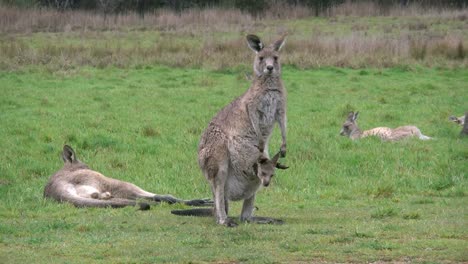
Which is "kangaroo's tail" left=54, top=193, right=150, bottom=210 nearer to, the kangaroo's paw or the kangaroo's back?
the kangaroo's back

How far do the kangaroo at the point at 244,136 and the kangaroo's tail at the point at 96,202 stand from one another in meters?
1.49

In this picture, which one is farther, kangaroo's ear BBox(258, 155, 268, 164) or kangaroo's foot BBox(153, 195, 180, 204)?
kangaroo's foot BBox(153, 195, 180, 204)

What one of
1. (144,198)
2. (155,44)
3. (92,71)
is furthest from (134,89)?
(144,198)

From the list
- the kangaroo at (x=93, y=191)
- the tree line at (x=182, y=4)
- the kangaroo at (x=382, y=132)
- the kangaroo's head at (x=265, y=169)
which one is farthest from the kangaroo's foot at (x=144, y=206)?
the tree line at (x=182, y=4)

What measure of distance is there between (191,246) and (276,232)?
3.46 feet

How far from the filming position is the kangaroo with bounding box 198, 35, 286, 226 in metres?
8.98

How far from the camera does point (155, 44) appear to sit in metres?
29.2

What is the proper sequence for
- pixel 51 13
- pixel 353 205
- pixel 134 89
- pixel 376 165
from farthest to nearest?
pixel 51 13
pixel 134 89
pixel 376 165
pixel 353 205

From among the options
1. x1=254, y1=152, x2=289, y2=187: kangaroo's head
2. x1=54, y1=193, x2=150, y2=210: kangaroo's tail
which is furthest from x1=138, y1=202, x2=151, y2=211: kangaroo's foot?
x1=254, y1=152, x2=289, y2=187: kangaroo's head

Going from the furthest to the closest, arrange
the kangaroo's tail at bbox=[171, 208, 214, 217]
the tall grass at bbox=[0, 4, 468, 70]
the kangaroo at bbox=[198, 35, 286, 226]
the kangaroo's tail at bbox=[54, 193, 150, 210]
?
the tall grass at bbox=[0, 4, 468, 70]
the kangaroo's tail at bbox=[54, 193, 150, 210]
the kangaroo's tail at bbox=[171, 208, 214, 217]
the kangaroo at bbox=[198, 35, 286, 226]

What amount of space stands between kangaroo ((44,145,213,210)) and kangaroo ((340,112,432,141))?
614cm

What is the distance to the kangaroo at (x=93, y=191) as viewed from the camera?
1066 cm

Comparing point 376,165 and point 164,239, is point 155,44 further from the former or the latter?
point 164,239

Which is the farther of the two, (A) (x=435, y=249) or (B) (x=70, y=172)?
(B) (x=70, y=172)
